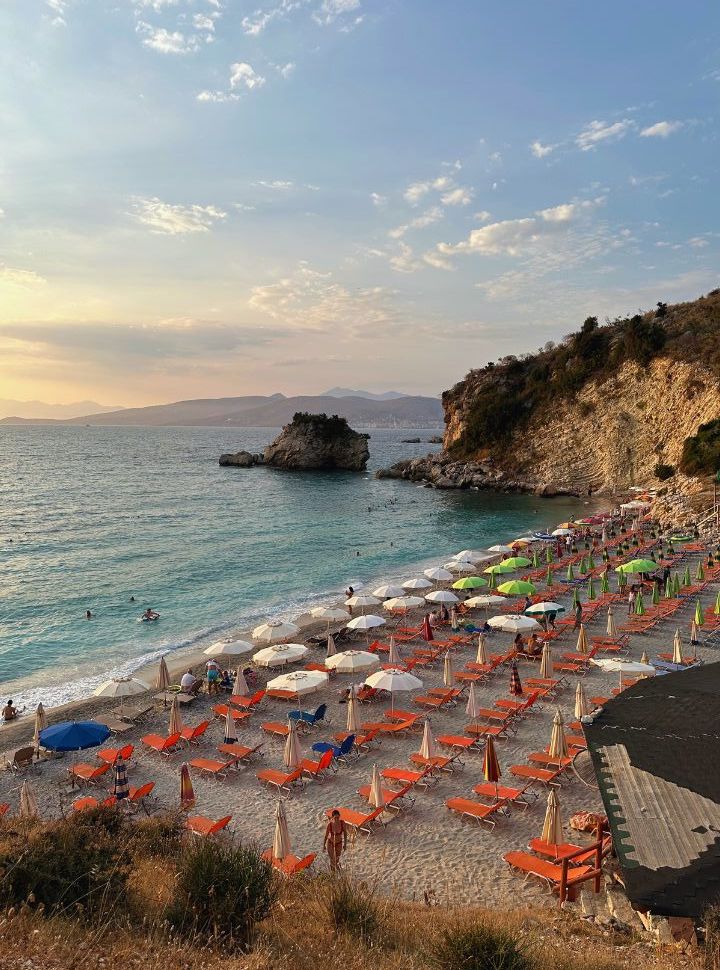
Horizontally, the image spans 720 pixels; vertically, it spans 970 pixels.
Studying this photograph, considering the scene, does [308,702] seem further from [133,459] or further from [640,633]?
[133,459]

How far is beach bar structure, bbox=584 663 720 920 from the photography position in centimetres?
605

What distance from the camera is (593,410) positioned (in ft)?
223

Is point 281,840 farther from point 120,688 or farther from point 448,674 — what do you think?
point 448,674

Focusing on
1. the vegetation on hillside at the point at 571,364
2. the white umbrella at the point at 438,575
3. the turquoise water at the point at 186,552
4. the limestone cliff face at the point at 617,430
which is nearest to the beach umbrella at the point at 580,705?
the white umbrella at the point at 438,575

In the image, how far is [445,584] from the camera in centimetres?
3075

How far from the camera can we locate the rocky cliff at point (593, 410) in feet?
193

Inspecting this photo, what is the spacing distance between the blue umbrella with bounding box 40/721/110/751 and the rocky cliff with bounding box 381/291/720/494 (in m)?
45.4

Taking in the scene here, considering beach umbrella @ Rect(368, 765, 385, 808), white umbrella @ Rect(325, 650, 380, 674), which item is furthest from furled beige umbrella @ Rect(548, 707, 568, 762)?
white umbrella @ Rect(325, 650, 380, 674)

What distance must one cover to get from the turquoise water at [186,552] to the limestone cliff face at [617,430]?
7.33 m

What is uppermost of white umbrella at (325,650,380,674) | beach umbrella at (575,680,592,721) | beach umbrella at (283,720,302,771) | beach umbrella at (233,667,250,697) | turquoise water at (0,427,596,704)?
white umbrella at (325,650,380,674)

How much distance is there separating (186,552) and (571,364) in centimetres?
5345

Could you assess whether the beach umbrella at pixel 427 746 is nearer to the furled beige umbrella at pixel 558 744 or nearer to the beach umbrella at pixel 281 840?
the furled beige umbrella at pixel 558 744

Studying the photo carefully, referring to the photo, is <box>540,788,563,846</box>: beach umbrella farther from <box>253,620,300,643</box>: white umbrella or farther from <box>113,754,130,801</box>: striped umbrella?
<box>253,620,300,643</box>: white umbrella

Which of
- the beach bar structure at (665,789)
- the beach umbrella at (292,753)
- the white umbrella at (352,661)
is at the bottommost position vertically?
the beach umbrella at (292,753)
